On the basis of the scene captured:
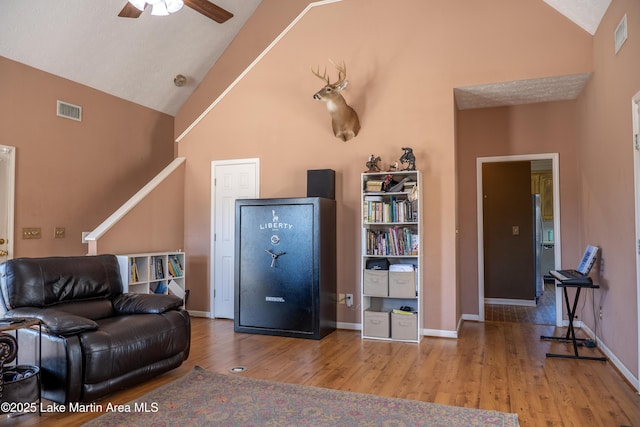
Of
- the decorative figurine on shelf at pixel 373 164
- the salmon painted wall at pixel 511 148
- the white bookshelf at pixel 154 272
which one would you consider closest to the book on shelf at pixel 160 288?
the white bookshelf at pixel 154 272

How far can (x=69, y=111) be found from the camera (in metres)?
5.51

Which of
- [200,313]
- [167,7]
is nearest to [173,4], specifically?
[167,7]

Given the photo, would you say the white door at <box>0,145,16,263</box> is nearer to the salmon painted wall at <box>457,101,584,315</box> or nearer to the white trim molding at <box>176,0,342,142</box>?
the white trim molding at <box>176,0,342,142</box>

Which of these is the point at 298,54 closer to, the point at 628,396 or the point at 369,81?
the point at 369,81

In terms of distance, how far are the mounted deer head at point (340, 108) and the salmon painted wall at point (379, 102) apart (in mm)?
122

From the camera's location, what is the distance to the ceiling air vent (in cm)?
541

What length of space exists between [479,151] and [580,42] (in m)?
1.79

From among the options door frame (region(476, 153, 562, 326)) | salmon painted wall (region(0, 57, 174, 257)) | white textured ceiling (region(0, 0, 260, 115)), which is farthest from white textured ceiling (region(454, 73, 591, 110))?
salmon painted wall (region(0, 57, 174, 257))

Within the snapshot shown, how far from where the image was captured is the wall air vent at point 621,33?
3491 mm

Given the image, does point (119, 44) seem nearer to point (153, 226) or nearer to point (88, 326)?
point (153, 226)

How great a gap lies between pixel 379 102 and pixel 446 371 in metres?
3.08

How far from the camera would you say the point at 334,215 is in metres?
5.41

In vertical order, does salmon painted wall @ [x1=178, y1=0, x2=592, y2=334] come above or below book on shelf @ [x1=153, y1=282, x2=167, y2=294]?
above

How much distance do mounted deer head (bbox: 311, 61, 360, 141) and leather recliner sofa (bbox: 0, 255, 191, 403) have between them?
2701mm
